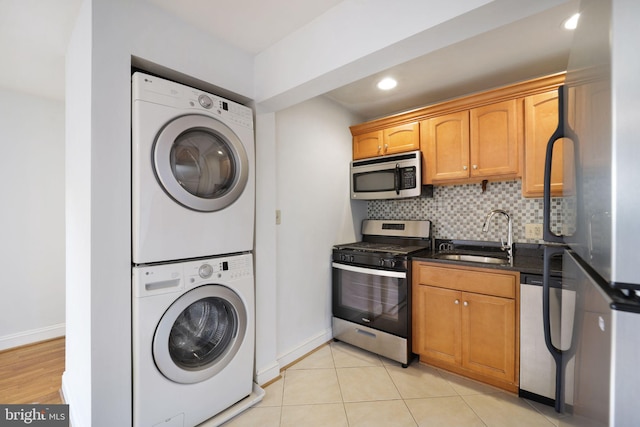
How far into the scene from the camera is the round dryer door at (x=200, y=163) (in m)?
1.38

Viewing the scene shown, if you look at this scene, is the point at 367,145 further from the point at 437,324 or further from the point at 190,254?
the point at 190,254

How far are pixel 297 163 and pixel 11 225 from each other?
2805 mm

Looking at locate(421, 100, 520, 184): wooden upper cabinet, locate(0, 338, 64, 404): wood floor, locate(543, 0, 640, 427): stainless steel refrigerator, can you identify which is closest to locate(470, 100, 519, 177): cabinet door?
locate(421, 100, 520, 184): wooden upper cabinet

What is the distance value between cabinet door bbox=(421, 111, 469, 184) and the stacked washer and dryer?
1615 mm

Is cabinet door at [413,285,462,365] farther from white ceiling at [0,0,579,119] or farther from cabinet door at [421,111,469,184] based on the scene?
white ceiling at [0,0,579,119]

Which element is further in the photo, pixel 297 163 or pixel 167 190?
pixel 297 163

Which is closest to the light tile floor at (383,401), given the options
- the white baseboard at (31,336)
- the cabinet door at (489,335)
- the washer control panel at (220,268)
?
the cabinet door at (489,335)

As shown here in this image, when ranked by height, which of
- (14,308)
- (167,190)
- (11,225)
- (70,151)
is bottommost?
(14,308)

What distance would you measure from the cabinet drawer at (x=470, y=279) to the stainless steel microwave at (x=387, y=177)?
2.38 ft

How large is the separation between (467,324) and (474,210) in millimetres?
1048

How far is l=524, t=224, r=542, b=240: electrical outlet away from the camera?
216 centimetres

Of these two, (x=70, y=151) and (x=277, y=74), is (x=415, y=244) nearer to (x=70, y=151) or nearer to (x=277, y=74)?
(x=277, y=74)

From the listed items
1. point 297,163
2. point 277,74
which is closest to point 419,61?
point 277,74

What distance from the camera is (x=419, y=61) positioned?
78.5 inches
